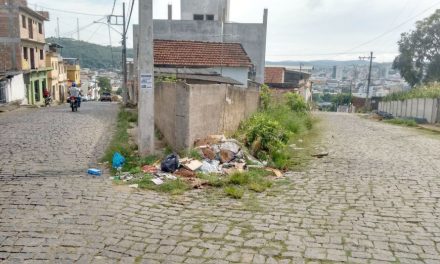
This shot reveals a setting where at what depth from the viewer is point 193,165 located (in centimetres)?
769

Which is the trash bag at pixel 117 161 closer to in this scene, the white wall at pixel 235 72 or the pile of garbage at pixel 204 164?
the pile of garbage at pixel 204 164

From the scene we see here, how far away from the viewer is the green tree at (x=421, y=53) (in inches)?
1641

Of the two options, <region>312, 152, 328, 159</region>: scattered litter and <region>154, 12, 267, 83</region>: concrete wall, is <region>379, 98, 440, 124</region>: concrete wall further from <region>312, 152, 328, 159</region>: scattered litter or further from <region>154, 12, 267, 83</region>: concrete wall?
<region>312, 152, 328, 159</region>: scattered litter

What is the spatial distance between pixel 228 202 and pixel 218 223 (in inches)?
36.6

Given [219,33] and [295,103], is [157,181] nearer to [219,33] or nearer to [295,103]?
[295,103]

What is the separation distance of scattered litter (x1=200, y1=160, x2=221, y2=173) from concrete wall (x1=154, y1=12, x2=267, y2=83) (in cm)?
1901

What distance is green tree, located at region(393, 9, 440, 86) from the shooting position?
137 ft

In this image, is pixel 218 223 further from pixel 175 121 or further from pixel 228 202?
pixel 175 121

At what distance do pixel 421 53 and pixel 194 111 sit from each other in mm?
42181

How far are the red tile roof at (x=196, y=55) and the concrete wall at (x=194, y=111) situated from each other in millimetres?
8212

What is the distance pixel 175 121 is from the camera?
30.4 ft

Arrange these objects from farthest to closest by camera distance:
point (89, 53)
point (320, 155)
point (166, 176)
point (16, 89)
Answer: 1. point (89, 53)
2. point (16, 89)
3. point (320, 155)
4. point (166, 176)

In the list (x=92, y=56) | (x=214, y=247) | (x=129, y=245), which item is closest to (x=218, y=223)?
(x=214, y=247)

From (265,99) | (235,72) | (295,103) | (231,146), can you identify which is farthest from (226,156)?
(235,72)
